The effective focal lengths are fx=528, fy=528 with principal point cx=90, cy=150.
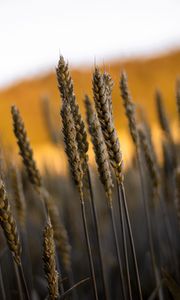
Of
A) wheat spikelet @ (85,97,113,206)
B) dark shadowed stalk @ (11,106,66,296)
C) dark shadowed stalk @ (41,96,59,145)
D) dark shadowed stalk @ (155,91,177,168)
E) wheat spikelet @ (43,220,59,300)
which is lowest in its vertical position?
wheat spikelet @ (43,220,59,300)

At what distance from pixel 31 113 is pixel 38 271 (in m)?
38.3

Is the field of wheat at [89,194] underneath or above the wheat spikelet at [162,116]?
underneath

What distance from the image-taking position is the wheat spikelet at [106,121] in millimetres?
1651

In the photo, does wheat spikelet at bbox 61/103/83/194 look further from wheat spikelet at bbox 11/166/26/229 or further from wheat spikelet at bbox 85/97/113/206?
wheat spikelet at bbox 11/166/26/229

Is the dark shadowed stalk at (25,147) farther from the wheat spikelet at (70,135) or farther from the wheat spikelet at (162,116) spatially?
the wheat spikelet at (162,116)

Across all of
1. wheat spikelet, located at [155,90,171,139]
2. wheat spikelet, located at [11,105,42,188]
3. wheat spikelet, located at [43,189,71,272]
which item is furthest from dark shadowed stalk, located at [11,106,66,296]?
wheat spikelet, located at [155,90,171,139]

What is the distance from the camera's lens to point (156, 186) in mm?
2680

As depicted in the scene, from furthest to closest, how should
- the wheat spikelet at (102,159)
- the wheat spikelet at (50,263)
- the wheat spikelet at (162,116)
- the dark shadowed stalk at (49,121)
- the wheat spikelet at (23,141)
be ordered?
the dark shadowed stalk at (49,121) < the wheat spikelet at (162,116) < the wheat spikelet at (23,141) < the wheat spikelet at (102,159) < the wheat spikelet at (50,263)

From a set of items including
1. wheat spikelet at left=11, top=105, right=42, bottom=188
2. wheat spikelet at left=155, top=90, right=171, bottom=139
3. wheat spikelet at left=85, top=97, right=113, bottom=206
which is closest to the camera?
wheat spikelet at left=85, top=97, right=113, bottom=206

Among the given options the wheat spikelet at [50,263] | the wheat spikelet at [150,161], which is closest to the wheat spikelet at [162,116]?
the wheat spikelet at [150,161]

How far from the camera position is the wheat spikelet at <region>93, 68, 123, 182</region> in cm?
165

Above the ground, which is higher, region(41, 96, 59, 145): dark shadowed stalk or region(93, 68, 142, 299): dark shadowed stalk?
region(41, 96, 59, 145): dark shadowed stalk

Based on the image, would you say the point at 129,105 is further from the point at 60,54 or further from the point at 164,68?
the point at 164,68

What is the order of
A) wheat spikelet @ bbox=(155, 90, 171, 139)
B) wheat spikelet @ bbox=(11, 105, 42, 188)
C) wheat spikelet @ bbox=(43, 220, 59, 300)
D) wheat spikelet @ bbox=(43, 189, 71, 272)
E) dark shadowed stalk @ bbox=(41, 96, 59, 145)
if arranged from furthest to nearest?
dark shadowed stalk @ bbox=(41, 96, 59, 145) → wheat spikelet @ bbox=(155, 90, 171, 139) → wheat spikelet @ bbox=(43, 189, 71, 272) → wheat spikelet @ bbox=(11, 105, 42, 188) → wheat spikelet @ bbox=(43, 220, 59, 300)
